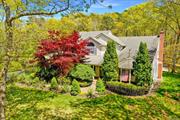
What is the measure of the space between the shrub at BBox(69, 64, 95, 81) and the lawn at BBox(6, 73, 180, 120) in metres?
5.77

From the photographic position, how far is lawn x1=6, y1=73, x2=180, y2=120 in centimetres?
1473

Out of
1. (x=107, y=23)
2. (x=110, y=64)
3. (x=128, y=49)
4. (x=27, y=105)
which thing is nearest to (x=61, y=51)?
(x=110, y=64)

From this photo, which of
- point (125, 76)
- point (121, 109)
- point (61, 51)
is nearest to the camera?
point (121, 109)

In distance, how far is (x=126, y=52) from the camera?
30250 mm

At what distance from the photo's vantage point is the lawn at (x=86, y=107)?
14.7m

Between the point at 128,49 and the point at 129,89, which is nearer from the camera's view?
the point at 129,89

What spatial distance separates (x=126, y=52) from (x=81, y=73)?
320 inches

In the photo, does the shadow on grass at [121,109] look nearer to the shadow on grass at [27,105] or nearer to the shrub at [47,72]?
the shadow on grass at [27,105]

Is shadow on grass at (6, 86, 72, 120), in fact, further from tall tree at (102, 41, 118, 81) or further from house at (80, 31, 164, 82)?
house at (80, 31, 164, 82)

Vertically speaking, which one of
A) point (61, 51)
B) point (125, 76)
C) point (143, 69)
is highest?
point (61, 51)

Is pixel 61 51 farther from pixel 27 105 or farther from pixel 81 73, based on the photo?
pixel 27 105

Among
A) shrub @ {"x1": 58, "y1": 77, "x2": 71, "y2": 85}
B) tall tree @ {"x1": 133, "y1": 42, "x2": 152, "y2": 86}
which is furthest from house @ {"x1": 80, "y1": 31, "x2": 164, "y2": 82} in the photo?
shrub @ {"x1": 58, "y1": 77, "x2": 71, "y2": 85}

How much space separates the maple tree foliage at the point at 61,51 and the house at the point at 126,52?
3.71 meters

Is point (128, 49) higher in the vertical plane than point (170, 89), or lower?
higher
